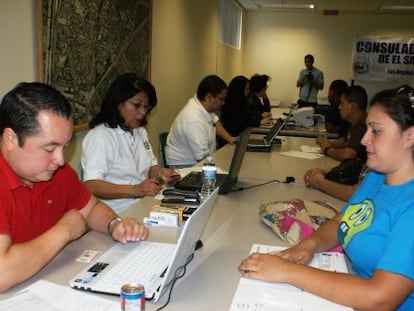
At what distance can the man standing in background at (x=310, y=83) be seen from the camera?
9555mm

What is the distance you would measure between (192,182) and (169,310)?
126 centimetres

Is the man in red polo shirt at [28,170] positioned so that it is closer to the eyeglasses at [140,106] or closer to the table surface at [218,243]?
the table surface at [218,243]

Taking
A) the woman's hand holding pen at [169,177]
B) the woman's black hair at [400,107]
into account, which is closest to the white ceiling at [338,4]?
the woman's hand holding pen at [169,177]

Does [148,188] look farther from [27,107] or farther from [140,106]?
[27,107]

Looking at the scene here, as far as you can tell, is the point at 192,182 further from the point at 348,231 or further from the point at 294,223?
the point at 348,231

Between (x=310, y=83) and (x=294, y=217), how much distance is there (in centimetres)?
823

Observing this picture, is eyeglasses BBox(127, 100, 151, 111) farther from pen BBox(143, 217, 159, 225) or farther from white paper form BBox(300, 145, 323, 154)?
white paper form BBox(300, 145, 323, 154)

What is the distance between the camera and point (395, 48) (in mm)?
9977

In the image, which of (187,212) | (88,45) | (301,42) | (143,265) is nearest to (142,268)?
(143,265)

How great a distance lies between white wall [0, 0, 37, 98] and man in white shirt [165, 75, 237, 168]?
136 cm

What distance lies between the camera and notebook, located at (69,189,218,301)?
3.85 ft

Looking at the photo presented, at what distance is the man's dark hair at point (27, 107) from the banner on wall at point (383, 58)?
983 centimetres

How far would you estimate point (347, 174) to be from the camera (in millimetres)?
2529

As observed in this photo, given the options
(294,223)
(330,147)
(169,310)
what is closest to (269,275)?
(169,310)
